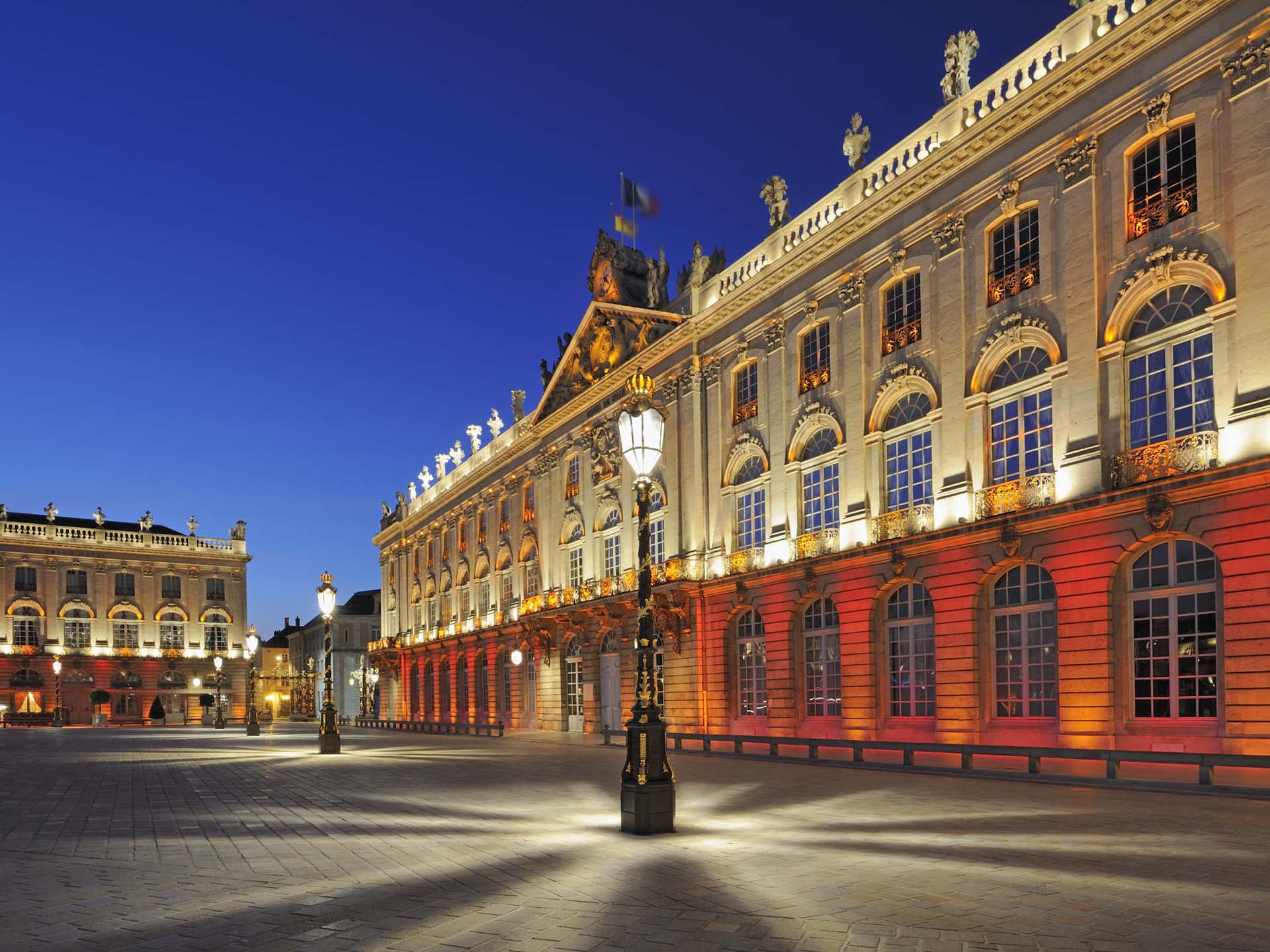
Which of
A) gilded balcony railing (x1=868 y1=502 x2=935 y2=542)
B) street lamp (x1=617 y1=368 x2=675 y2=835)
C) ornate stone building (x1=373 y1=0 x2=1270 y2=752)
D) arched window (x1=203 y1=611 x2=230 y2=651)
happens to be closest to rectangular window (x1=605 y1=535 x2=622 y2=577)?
ornate stone building (x1=373 y1=0 x2=1270 y2=752)

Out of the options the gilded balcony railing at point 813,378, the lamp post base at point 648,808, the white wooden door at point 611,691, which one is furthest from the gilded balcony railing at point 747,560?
the lamp post base at point 648,808

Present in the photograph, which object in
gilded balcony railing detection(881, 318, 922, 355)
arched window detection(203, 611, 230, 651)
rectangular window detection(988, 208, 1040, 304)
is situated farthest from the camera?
arched window detection(203, 611, 230, 651)

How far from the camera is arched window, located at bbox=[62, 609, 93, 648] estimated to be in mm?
84250

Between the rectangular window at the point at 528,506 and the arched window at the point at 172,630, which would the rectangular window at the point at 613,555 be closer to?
the rectangular window at the point at 528,506

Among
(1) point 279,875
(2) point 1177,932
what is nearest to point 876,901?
(2) point 1177,932

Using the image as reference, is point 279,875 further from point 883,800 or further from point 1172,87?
point 1172,87

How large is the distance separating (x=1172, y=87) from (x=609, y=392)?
86.0 ft

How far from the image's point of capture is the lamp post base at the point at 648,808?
12273 millimetres

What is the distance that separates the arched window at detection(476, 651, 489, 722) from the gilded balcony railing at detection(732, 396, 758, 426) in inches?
1075

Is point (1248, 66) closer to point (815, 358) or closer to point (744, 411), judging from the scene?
point (815, 358)

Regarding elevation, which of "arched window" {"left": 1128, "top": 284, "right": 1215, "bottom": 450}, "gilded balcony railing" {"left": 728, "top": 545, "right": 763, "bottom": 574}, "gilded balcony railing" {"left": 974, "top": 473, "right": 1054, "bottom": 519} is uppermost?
"arched window" {"left": 1128, "top": 284, "right": 1215, "bottom": 450}

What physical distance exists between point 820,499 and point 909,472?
3908 millimetres

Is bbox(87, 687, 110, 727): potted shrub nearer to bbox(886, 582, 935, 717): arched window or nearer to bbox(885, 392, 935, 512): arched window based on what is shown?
bbox(886, 582, 935, 717): arched window

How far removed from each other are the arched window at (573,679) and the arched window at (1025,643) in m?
24.4
